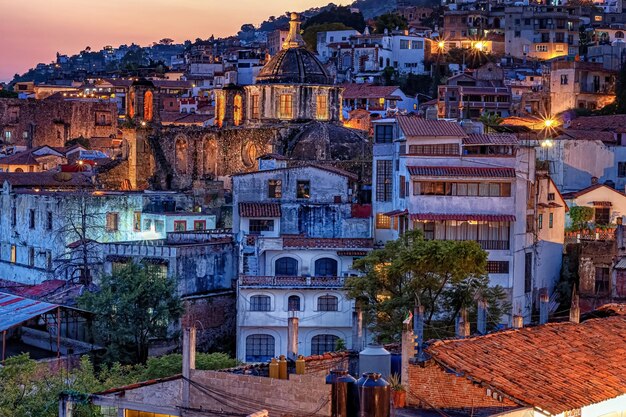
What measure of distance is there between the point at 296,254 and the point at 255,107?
812 inches

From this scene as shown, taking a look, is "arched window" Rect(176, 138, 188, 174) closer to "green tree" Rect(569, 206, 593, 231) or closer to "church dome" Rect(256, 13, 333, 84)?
"church dome" Rect(256, 13, 333, 84)

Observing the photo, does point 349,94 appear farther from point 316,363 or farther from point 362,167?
point 316,363

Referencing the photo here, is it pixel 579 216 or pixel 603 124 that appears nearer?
pixel 579 216

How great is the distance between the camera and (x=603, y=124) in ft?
192

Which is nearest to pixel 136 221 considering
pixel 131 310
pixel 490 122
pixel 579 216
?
pixel 131 310

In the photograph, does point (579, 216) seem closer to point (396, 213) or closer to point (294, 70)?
point (396, 213)

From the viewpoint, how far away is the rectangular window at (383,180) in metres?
45.6

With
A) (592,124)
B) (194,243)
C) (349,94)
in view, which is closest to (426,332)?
(194,243)

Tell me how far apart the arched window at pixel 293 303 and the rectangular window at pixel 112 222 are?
13.0 metres

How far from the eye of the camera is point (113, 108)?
95.7 metres

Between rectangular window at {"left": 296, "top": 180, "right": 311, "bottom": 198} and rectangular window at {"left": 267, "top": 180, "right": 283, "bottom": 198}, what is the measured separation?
60 centimetres

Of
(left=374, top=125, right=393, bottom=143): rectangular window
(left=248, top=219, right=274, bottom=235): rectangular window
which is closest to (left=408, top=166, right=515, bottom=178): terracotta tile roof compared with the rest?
(left=374, top=125, right=393, bottom=143): rectangular window

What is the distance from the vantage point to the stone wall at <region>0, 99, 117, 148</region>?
93.9 m

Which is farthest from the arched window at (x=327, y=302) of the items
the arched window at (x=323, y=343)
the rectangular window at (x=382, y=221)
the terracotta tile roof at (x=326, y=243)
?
the rectangular window at (x=382, y=221)
